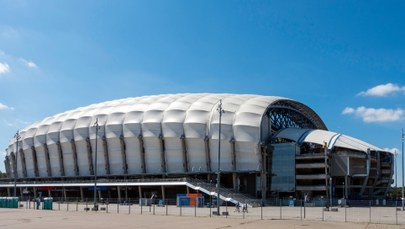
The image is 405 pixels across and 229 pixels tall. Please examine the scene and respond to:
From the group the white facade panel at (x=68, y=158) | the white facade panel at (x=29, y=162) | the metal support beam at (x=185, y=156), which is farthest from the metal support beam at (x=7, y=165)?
the metal support beam at (x=185, y=156)

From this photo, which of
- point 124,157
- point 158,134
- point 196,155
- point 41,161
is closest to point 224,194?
point 196,155

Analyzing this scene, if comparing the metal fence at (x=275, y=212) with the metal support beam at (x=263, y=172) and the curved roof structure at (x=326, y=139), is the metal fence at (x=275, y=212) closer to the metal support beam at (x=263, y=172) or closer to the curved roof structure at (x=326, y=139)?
the metal support beam at (x=263, y=172)

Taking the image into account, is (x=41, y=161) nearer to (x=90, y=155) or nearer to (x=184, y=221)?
(x=90, y=155)

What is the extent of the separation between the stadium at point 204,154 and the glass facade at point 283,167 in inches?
8.3

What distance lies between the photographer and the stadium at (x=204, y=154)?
325 ft

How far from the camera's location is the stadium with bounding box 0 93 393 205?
9906 cm

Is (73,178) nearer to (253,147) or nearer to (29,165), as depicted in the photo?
(29,165)

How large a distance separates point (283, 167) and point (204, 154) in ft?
55.8

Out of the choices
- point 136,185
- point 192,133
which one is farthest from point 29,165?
point 192,133

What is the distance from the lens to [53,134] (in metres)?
119

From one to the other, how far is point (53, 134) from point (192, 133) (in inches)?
1572

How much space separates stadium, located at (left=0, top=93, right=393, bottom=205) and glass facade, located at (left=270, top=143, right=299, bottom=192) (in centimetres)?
21

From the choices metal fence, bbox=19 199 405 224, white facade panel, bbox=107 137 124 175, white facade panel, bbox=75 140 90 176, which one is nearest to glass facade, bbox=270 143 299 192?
metal fence, bbox=19 199 405 224

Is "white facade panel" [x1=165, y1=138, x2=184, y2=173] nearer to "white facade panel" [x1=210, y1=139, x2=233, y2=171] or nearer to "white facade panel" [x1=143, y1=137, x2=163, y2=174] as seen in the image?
"white facade panel" [x1=143, y1=137, x2=163, y2=174]
